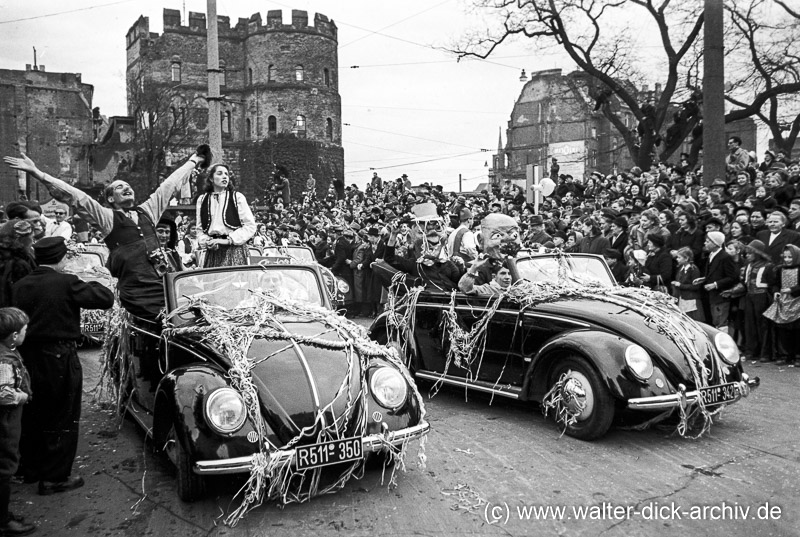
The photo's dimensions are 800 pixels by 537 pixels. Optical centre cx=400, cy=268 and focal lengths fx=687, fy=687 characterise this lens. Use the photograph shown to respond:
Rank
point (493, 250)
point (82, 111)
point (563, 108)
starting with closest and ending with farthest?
point (493, 250)
point (563, 108)
point (82, 111)

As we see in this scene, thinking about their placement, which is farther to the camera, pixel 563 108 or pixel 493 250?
pixel 563 108

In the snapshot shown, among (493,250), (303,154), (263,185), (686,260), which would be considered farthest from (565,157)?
(493,250)

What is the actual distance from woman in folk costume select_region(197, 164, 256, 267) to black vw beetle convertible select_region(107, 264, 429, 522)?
1003mm

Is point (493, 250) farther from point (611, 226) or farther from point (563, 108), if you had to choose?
point (563, 108)

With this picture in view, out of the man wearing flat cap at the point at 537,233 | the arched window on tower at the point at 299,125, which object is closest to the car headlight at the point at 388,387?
the man wearing flat cap at the point at 537,233

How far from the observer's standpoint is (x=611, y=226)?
12.9 metres

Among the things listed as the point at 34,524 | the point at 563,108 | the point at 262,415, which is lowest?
the point at 34,524

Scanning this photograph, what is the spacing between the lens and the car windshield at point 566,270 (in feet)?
23.2

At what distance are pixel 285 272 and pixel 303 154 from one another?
174 feet

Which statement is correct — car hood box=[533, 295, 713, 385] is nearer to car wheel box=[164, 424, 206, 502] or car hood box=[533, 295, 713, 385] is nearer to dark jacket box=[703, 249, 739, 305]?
car wheel box=[164, 424, 206, 502]

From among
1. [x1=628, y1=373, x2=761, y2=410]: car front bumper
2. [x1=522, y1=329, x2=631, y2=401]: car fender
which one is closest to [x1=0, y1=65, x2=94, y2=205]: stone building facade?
[x1=522, y1=329, x2=631, y2=401]: car fender

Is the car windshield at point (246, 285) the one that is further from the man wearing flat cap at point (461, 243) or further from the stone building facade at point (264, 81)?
the stone building facade at point (264, 81)

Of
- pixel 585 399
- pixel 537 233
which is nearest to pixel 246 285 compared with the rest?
pixel 585 399

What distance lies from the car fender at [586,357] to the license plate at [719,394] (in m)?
0.70
